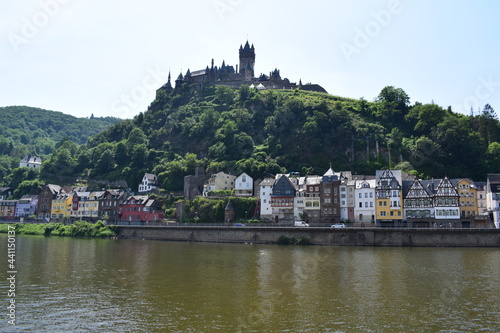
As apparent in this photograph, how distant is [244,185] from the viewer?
85.1 m

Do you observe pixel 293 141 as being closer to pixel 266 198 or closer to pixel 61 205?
pixel 266 198

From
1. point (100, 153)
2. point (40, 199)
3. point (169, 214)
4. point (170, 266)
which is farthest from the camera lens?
point (100, 153)

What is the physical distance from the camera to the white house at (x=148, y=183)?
95.9 meters

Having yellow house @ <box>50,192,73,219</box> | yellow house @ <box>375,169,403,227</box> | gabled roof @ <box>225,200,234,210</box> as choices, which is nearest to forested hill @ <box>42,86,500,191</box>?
yellow house @ <box>50,192,73,219</box>

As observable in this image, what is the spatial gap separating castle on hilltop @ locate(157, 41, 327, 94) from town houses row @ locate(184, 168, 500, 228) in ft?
250

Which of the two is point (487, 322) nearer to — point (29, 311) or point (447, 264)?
point (447, 264)

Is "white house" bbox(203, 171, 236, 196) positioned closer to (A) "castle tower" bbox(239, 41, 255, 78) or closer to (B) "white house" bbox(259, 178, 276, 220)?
(B) "white house" bbox(259, 178, 276, 220)

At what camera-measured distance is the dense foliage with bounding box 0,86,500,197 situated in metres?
87.1

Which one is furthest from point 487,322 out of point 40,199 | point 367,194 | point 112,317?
point 40,199

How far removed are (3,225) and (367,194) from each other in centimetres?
7405

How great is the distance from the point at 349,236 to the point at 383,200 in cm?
1207

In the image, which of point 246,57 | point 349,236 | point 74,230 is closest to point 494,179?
point 349,236

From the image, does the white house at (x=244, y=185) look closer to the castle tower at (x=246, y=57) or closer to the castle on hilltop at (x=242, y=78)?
the castle on hilltop at (x=242, y=78)

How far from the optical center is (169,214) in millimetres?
83062
